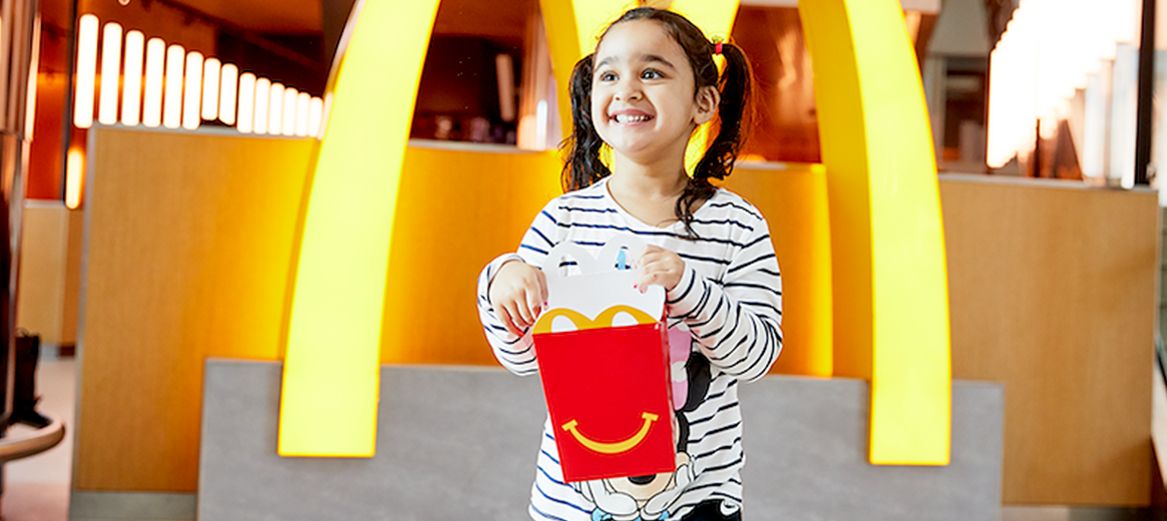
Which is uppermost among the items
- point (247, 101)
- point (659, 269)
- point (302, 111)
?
point (247, 101)

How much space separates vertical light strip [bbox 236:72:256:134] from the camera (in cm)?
685

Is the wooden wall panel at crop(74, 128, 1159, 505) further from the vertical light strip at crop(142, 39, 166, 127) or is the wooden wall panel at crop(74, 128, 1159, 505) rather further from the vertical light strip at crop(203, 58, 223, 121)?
the vertical light strip at crop(142, 39, 166, 127)

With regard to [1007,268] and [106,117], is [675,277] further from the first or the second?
[106,117]

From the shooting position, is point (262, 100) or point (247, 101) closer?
point (262, 100)

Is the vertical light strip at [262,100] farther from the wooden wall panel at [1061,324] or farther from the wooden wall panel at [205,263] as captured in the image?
the wooden wall panel at [1061,324]

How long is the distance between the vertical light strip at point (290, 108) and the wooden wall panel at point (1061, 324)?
4039 millimetres

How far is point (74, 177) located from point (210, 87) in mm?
2396

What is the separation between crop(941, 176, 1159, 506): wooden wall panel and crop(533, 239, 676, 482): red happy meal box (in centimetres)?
291

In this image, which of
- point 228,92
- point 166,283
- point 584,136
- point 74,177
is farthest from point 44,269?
point 584,136

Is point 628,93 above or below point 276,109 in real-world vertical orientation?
below

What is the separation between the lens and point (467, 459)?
10.4 ft

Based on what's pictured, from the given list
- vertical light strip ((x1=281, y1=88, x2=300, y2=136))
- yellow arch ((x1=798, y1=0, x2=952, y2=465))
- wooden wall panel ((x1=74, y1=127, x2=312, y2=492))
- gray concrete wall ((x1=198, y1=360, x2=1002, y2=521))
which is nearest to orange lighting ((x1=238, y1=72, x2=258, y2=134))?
vertical light strip ((x1=281, y1=88, x2=300, y2=136))

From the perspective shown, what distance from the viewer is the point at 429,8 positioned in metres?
3.17

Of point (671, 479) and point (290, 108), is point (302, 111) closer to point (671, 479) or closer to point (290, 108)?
point (290, 108)
